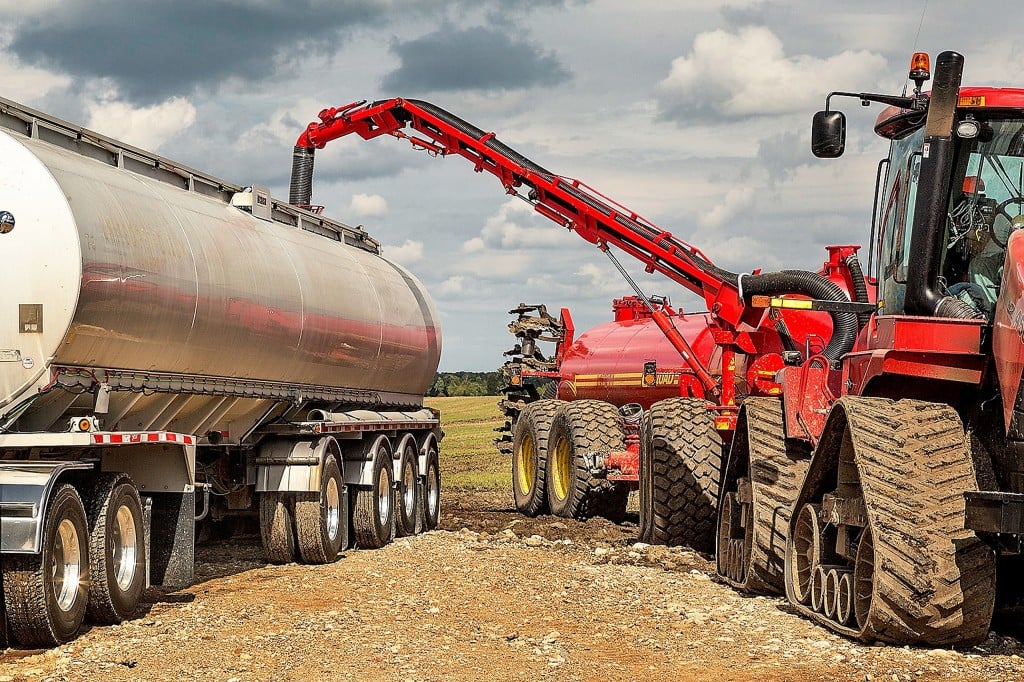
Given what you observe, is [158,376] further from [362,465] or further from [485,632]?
[362,465]

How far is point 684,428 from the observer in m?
14.9

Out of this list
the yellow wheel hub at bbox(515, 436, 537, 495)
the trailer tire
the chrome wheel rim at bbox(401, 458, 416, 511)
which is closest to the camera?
the chrome wheel rim at bbox(401, 458, 416, 511)

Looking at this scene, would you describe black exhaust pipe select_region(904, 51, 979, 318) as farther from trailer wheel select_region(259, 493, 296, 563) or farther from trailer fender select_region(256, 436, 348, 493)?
trailer wheel select_region(259, 493, 296, 563)

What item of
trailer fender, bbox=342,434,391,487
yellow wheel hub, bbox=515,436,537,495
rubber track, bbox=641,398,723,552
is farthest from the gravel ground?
yellow wheel hub, bbox=515,436,537,495

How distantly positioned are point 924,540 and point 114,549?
5873 millimetres

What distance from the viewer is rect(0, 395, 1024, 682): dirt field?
8039 mm

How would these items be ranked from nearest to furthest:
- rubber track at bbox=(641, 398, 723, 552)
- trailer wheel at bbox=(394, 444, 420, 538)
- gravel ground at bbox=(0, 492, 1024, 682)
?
gravel ground at bbox=(0, 492, 1024, 682) → rubber track at bbox=(641, 398, 723, 552) → trailer wheel at bbox=(394, 444, 420, 538)

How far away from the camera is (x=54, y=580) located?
9.27 m

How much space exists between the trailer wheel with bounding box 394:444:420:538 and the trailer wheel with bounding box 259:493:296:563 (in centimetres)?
312

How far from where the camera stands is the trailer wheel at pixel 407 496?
58.4ft

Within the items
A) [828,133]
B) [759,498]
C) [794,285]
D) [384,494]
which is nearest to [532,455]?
[384,494]

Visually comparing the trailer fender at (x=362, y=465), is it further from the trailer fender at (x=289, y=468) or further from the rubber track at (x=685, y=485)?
the rubber track at (x=685, y=485)

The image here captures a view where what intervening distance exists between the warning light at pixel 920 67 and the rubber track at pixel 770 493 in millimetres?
3112

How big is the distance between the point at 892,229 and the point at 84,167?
19.8 feet
